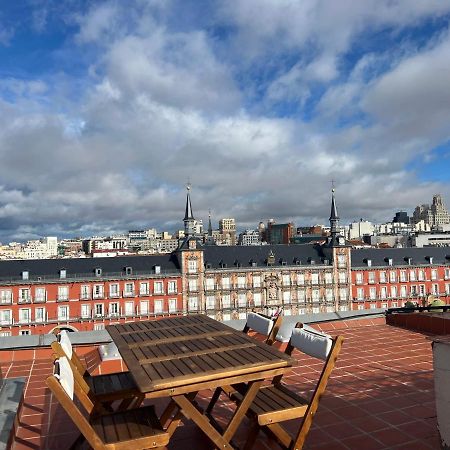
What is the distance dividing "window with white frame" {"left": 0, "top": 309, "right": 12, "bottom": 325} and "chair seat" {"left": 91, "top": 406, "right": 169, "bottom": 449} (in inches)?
1464

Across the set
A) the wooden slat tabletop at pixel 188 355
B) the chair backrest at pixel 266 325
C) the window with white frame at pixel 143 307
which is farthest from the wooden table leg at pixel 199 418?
the window with white frame at pixel 143 307

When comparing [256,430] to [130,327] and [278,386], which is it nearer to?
[278,386]

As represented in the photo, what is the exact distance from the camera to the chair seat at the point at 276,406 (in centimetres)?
317

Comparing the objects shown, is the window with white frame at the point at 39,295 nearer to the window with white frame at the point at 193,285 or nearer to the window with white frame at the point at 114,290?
the window with white frame at the point at 114,290

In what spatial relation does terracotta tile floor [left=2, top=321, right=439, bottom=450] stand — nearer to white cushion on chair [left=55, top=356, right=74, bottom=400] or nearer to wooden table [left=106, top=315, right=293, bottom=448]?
wooden table [left=106, top=315, right=293, bottom=448]

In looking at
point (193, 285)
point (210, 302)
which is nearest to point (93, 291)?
point (193, 285)

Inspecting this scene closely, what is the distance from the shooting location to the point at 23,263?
37844 mm

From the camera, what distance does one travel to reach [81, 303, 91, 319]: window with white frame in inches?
1485

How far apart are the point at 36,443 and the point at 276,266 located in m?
41.4

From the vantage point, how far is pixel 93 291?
3841 cm

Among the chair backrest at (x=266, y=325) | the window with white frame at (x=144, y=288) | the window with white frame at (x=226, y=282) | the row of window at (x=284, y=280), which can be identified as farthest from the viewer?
the window with white frame at (x=226, y=282)

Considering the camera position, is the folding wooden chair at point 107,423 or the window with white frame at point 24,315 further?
the window with white frame at point 24,315

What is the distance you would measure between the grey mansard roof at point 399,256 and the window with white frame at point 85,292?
2896 cm

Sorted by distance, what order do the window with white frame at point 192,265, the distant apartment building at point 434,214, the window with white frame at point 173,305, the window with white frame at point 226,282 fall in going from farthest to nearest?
the distant apartment building at point 434,214 < the window with white frame at point 226,282 < the window with white frame at point 192,265 < the window with white frame at point 173,305
